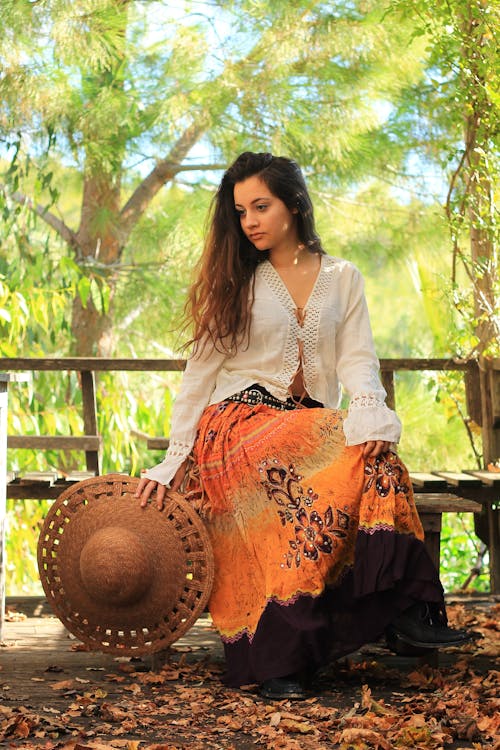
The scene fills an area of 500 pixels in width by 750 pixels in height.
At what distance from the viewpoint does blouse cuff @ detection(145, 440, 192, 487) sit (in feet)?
9.12

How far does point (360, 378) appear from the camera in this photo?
110 inches

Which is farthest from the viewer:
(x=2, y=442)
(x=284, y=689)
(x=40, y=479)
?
(x=40, y=479)

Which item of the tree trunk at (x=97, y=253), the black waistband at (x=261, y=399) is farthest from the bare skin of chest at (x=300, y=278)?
the tree trunk at (x=97, y=253)

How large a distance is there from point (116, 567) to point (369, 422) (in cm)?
73

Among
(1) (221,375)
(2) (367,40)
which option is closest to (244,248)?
(1) (221,375)

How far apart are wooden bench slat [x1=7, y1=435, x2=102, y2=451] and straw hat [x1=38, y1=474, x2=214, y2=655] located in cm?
112

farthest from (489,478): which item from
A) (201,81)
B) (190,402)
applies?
(201,81)

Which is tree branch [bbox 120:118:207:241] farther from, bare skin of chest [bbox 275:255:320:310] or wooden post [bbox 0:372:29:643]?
bare skin of chest [bbox 275:255:320:310]

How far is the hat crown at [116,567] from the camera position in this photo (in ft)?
8.84

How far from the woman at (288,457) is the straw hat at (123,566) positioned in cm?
8

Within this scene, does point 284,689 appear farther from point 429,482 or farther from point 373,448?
point 429,482

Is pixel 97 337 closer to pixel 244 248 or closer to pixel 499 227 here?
pixel 499 227

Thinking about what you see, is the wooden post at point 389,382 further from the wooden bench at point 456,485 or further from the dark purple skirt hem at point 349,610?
the dark purple skirt hem at point 349,610

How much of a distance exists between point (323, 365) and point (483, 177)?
4.58 ft
